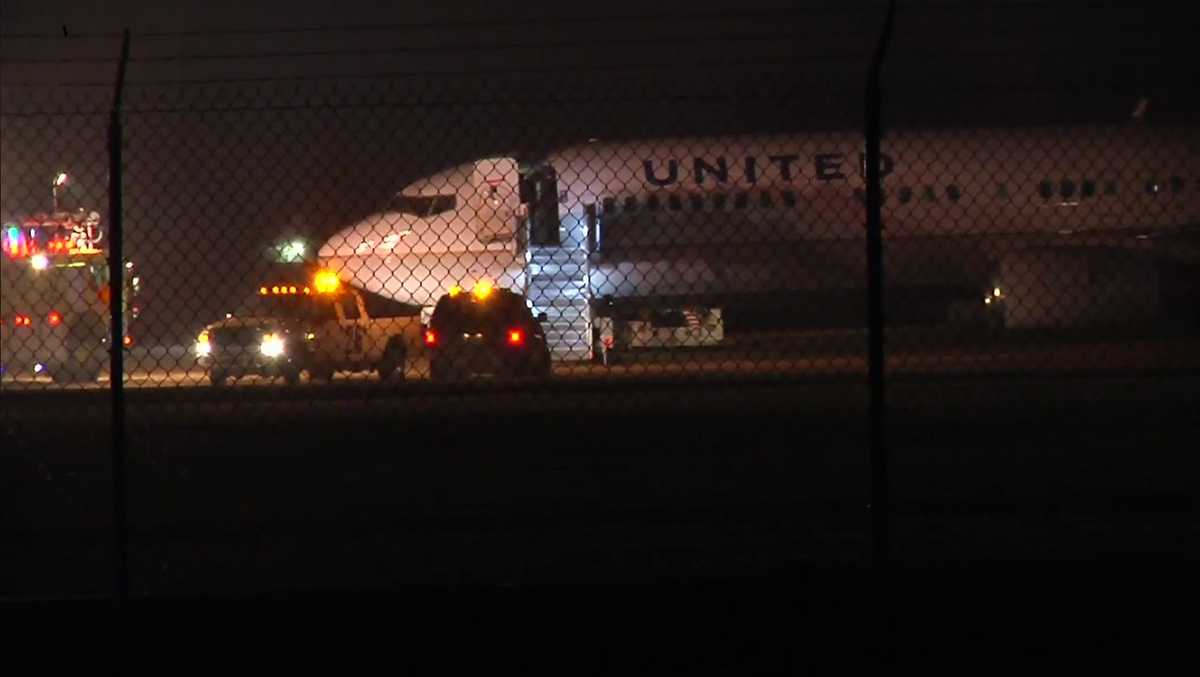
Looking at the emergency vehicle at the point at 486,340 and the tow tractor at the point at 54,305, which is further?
the tow tractor at the point at 54,305

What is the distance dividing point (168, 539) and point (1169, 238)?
91.4ft

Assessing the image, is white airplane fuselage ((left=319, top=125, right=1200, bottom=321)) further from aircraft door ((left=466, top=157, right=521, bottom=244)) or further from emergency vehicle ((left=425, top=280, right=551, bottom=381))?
emergency vehicle ((left=425, top=280, right=551, bottom=381))

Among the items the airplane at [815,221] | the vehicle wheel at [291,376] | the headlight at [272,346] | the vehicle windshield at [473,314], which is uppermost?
the airplane at [815,221]

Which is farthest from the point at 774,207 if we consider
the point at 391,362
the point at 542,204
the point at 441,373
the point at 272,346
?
the point at 441,373

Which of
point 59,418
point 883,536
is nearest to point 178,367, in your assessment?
point 59,418

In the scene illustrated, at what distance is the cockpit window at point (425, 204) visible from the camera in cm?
3416

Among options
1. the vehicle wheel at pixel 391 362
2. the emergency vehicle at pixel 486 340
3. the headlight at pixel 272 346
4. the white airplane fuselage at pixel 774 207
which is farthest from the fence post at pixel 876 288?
the white airplane fuselage at pixel 774 207

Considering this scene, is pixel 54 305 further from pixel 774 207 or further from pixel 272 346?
pixel 774 207

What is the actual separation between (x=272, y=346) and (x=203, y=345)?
2.02 m

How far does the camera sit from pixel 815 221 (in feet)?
109

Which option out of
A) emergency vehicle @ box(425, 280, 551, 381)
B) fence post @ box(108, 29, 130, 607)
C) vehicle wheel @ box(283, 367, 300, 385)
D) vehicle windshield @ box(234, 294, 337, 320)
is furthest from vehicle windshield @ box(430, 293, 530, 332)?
fence post @ box(108, 29, 130, 607)

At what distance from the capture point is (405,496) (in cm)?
1302

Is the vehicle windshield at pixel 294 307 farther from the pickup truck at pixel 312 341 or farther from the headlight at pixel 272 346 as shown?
the headlight at pixel 272 346

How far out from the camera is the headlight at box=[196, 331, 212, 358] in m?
28.3
